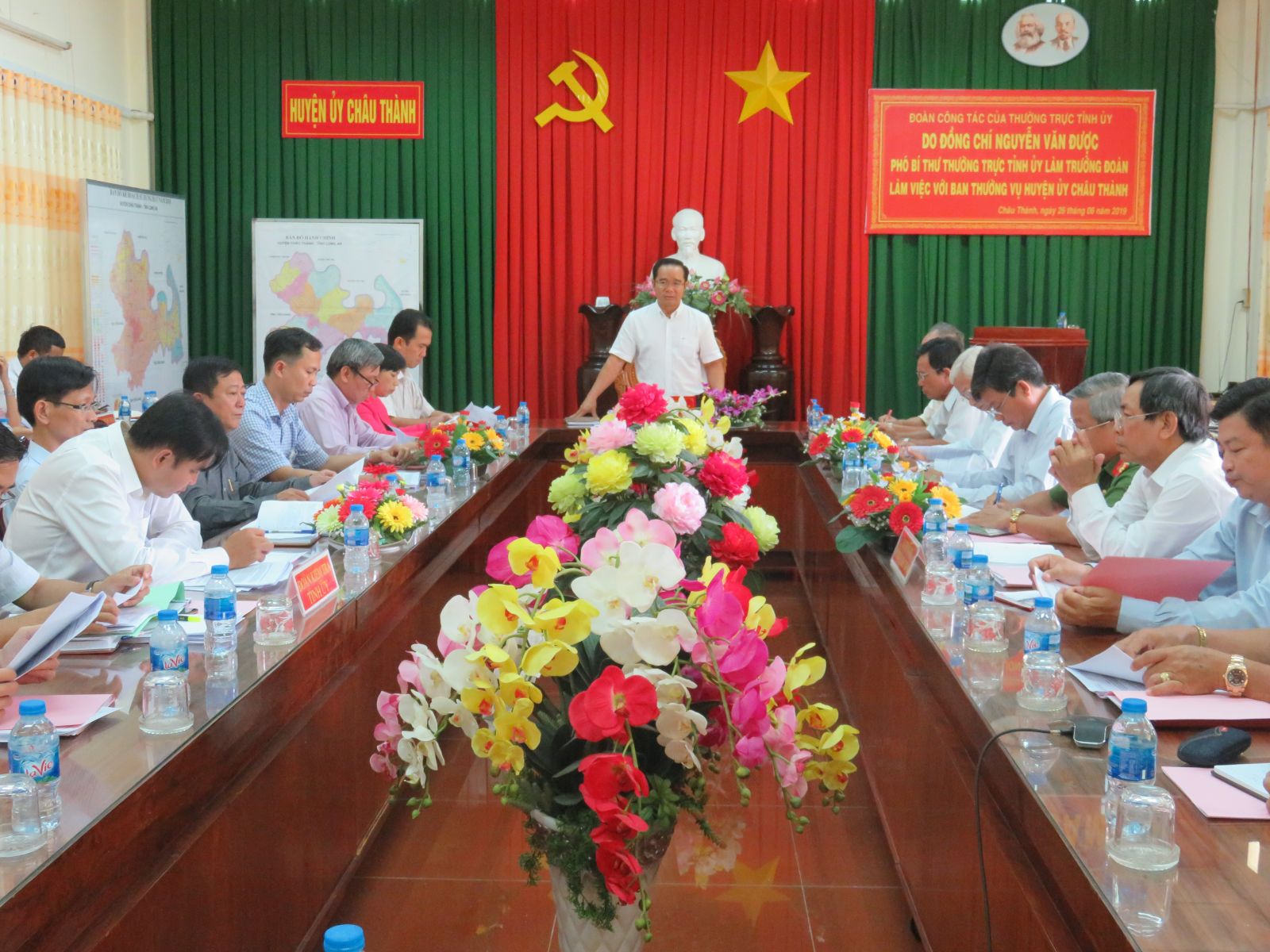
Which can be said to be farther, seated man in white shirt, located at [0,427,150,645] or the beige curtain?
the beige curtain

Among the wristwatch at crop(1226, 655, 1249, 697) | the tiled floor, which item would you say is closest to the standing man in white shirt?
the tiled floor

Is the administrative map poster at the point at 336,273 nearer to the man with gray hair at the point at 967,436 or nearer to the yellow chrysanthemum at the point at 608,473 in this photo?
the man with gray hair at the point at 967,436

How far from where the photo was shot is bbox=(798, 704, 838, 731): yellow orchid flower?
1.26 m

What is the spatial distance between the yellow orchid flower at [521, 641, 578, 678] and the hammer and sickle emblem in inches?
271

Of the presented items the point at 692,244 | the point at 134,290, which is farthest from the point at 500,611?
the point at 134,290

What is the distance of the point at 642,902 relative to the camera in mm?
1151

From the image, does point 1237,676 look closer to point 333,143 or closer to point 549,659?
point 549,659

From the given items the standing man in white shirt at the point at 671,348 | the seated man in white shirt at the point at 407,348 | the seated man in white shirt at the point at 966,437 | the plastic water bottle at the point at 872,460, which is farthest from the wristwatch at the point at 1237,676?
the standing man in white shirt at the point at 671,348

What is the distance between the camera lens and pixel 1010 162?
298 inches

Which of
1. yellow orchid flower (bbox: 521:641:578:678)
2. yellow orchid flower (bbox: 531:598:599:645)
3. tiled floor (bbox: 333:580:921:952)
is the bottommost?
tiled floor (bbox: 333:580:921:952)

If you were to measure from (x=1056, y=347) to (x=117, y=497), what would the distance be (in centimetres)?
522

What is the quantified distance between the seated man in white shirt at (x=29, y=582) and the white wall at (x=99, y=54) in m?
4.50

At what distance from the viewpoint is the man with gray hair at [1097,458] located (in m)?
3.10

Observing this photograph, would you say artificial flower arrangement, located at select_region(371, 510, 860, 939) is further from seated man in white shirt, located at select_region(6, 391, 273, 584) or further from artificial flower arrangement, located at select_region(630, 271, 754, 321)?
artificial flower arrangement, located at select_region(630, 271, 754, 321)
